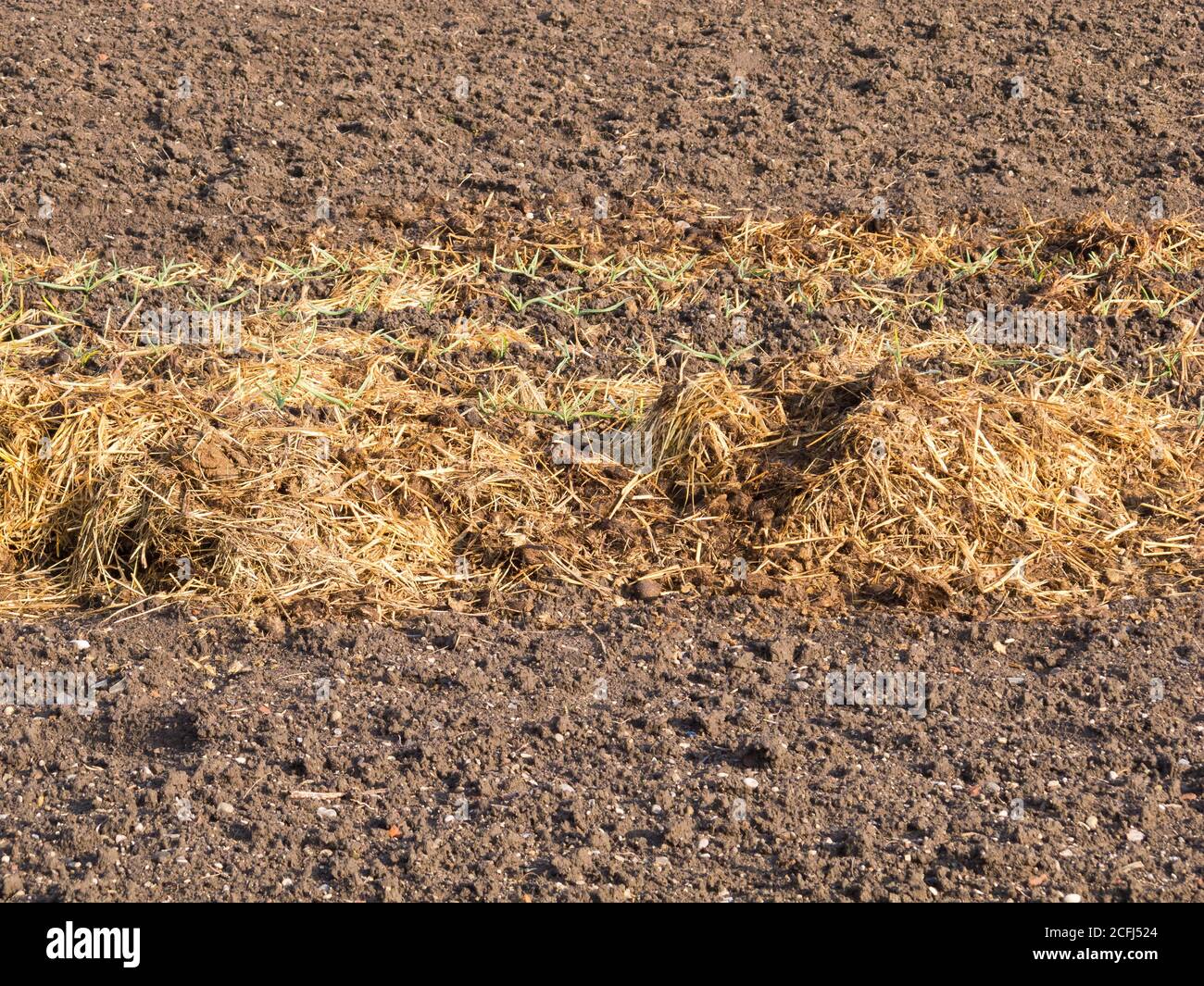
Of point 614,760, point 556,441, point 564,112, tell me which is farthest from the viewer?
point 564,112

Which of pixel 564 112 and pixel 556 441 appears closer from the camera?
pixel 556 441

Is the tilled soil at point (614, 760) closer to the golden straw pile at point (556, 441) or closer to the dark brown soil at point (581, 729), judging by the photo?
the dark brown soil at point (581, 729)

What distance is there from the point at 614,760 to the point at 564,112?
422 centimetres

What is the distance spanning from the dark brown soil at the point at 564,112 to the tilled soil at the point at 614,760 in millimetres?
2614

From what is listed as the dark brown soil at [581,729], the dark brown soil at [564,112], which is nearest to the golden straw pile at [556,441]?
the dark brown soil at [581,729]

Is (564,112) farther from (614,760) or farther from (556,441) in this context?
(614,760)

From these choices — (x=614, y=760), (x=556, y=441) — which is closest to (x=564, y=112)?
(x=556, y=441)

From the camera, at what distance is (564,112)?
6.80 m

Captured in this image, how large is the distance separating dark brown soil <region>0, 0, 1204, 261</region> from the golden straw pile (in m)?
0.64

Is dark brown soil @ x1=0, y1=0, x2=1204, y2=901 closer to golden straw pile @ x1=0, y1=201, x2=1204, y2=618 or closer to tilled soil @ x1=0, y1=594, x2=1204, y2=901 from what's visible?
tilled soil @ x1=0, y1=594, x2=1204, y2=901

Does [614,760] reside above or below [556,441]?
below

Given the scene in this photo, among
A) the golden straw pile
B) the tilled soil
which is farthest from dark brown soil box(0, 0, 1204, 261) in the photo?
the tilled soil

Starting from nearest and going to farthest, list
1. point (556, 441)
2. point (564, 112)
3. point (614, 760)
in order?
point (614, 760) → point (556, 441) → point (564, 112)

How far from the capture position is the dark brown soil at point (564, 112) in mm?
6109
